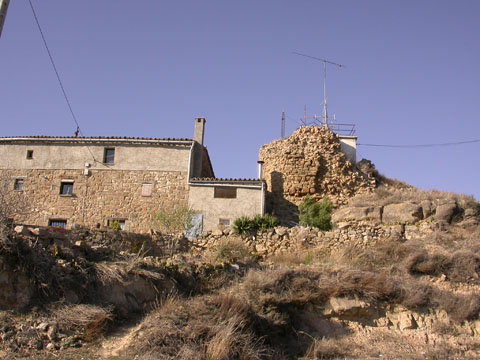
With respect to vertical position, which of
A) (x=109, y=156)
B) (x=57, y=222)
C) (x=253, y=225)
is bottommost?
(x=57, y=222)

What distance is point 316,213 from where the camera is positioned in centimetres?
2584

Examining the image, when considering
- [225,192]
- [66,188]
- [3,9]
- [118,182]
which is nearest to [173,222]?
[225,192]

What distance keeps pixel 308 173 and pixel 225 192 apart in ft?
16.6

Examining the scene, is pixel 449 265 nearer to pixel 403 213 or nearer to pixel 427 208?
pixel 403 213

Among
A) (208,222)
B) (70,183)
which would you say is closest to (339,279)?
(208,222)

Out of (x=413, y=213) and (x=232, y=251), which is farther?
(x=413, y=213)

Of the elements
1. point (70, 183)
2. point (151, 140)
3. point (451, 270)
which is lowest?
point (451, 270)

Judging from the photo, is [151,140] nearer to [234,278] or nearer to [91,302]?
[234,278]

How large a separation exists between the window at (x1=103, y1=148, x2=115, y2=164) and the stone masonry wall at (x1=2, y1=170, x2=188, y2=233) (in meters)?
0.63

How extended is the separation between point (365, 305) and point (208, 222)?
12175 millimetres

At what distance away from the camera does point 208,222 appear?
995 inches

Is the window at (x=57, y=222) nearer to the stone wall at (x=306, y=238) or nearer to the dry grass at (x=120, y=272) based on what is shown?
the stone wall at (x=306, y=238)

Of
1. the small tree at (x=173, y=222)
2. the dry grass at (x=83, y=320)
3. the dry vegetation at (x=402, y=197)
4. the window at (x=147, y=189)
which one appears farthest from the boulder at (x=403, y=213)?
the dry grass at (x=83, y=320)

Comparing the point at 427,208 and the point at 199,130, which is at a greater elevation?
the point at 199,130
